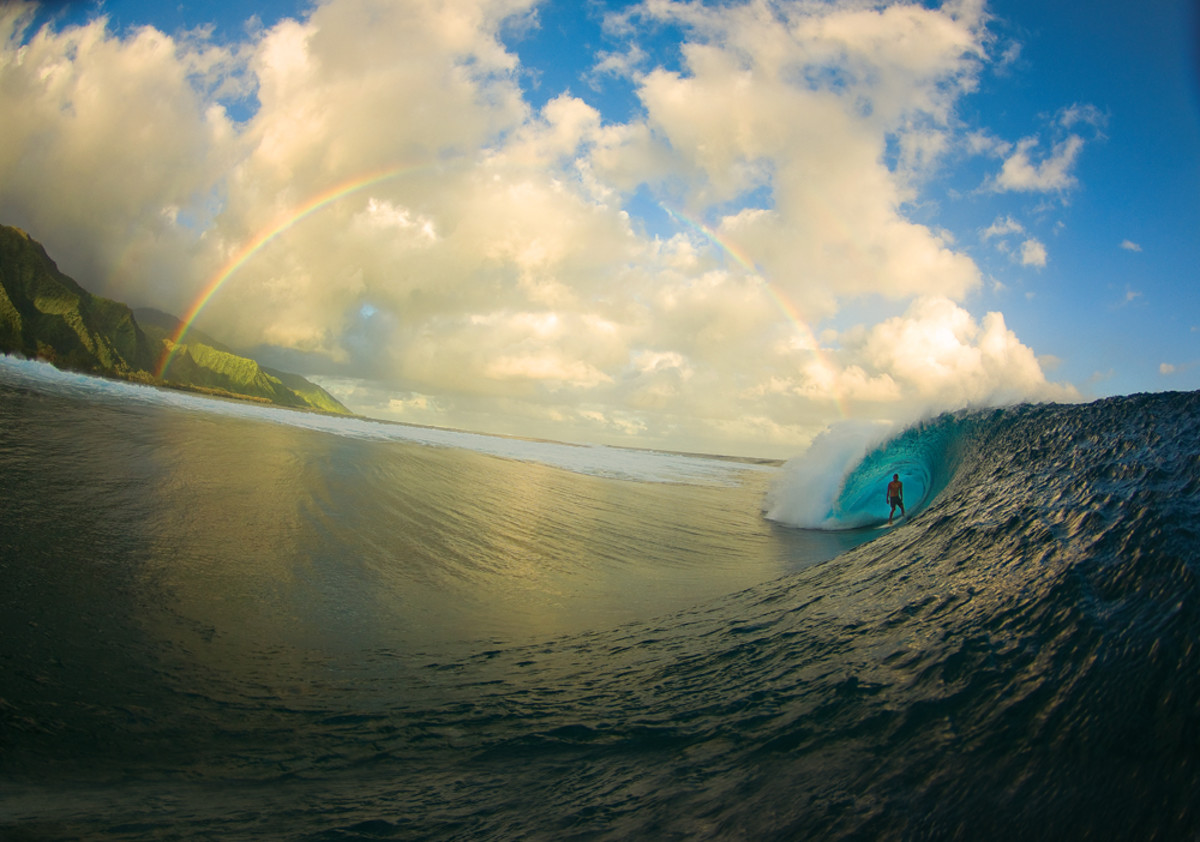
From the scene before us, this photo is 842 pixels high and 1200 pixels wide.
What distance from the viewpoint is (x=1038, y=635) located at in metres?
3.21

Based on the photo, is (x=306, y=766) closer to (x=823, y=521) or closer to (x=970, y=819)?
(x=970, y=819)

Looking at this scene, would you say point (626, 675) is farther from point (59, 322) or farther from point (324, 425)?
point (59, 322)

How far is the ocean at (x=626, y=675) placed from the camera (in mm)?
2395

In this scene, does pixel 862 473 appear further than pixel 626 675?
Yes

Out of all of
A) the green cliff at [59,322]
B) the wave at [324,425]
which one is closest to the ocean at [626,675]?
the wave at [324,425]

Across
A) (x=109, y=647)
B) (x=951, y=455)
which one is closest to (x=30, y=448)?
(x=109, y=647)

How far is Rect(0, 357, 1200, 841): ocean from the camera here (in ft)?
7.86

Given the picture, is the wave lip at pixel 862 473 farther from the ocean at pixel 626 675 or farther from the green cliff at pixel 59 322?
the green cliff at pixel 59 322

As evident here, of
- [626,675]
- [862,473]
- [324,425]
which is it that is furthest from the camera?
[324,425]

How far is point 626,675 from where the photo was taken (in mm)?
4449

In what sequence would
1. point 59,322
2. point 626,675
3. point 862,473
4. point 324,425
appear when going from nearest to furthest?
point 626,675 → point 862,473 → point 324,425 → point 59,322

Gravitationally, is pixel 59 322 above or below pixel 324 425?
above

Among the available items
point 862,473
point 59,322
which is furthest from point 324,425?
point 59,322

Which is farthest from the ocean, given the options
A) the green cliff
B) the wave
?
the green cliff
